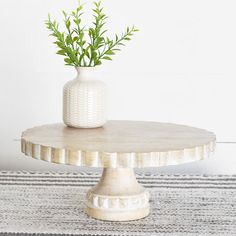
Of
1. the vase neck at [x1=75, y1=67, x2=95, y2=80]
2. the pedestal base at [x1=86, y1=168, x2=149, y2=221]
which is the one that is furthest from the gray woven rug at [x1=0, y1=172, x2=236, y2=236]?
the vase neck at [x1=75, y1=67, x2=95, y2=80]

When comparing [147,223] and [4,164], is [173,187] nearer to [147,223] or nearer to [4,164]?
[147,223]

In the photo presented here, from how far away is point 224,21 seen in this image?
2406 mm

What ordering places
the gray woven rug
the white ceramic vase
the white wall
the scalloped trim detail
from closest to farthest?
the scalloped trim detail → the gray woven rug → the white ceramic vase → the white wall

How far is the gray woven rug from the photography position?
1.63 m

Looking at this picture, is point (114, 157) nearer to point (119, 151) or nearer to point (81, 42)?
point (119, 151)

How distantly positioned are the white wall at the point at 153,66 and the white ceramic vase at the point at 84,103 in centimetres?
69

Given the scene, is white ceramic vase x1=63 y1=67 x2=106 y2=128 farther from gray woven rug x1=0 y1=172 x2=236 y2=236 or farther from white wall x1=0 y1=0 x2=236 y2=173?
white wall x1=0 y1=0 x2=236 y2=173

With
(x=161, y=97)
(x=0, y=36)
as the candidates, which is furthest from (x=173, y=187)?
(x=0, y=36)

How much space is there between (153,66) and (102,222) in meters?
0.92

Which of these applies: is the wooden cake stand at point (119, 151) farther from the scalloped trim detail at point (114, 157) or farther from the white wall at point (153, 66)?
the white wall at point (153, 66)

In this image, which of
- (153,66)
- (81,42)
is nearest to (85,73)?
(81,42)

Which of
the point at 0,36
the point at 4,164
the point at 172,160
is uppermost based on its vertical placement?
the point at 0,36

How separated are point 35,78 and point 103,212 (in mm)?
936

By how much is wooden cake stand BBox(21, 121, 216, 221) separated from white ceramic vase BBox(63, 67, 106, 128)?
0.03 m
